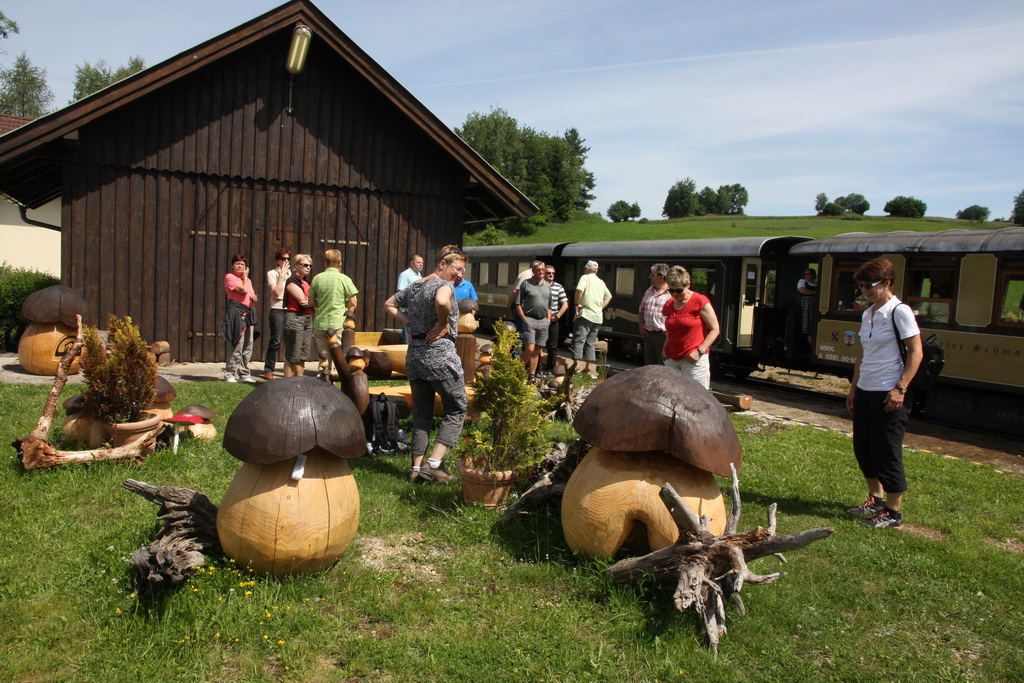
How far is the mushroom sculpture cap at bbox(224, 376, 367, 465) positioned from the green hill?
46.7m

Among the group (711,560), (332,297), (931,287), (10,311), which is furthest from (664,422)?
(10,311)

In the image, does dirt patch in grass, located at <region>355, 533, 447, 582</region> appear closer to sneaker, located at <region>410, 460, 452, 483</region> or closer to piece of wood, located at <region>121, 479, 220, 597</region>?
piece of wood, located at <region>121, 479, 220, 597</region>

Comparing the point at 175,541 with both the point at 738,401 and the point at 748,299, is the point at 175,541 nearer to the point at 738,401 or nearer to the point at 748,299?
the point at 738,401

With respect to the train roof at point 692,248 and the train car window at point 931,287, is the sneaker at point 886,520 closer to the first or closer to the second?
the train car window at point 931,287

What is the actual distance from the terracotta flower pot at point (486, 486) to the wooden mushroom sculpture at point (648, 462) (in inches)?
37.3

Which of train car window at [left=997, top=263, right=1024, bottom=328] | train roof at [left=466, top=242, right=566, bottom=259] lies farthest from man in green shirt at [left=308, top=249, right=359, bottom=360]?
train roof at [left=466, top=242, right=566, bottom=259]

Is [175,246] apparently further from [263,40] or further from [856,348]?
[856,348]

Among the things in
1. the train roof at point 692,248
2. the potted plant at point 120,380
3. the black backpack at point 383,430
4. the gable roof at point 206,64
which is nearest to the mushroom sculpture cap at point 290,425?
the potted plant at point 120,380

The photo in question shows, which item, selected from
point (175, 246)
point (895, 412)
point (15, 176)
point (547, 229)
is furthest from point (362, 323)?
point (547, 229)

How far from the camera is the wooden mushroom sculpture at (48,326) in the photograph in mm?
9680

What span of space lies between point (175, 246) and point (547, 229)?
5546 centimetres

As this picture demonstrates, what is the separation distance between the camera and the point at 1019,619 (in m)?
4.11

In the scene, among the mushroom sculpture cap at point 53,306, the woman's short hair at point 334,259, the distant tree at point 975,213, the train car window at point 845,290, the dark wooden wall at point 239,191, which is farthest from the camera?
the distant tree at point 975,213

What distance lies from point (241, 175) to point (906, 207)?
242 feet
